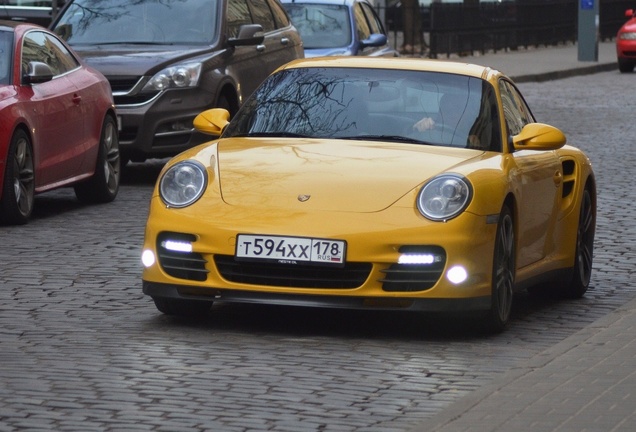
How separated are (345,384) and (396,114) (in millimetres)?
2423

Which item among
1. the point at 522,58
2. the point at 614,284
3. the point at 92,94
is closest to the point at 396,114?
the point at 614,284

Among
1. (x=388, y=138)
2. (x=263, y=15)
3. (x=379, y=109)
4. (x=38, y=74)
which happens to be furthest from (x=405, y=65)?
(x=263, y=15)

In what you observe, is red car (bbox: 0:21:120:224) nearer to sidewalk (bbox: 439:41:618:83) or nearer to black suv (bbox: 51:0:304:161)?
black suv (bbox: 51:0:304:161)

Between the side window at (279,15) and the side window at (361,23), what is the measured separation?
3765mm

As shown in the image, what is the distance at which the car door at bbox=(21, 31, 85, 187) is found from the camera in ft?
42.7

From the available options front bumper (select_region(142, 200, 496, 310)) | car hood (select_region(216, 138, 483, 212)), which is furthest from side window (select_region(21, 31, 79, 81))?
front bumper (select_region(142, 200, 496, 310))

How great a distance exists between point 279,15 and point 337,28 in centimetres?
397

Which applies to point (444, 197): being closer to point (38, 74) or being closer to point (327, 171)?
point (327, 171)

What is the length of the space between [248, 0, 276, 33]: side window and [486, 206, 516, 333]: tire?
9944 millimetres

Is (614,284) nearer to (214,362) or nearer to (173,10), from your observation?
(214,362)

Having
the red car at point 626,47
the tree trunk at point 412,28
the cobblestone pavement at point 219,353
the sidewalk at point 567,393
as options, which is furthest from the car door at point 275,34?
the tree trunk at point 412,28

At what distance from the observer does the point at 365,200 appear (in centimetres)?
820

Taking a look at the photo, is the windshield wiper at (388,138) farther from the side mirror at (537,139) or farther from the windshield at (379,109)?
the side mirror at (537,139)

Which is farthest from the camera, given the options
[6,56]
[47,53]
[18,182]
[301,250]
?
[47,53]
